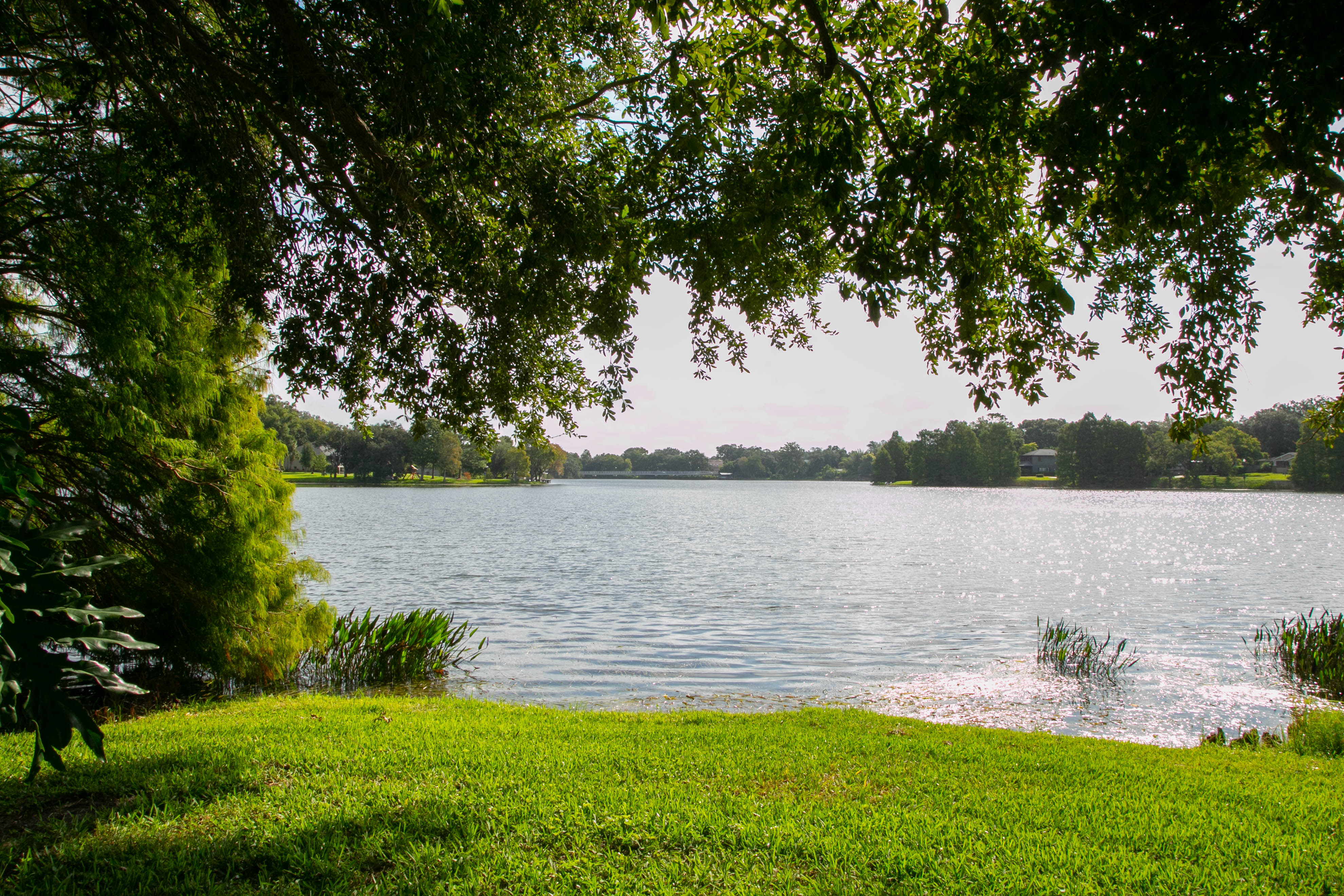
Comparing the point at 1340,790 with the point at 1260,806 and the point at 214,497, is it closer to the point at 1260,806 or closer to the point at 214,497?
the point at 1260,806

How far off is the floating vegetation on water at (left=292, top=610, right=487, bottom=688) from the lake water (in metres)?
0.95

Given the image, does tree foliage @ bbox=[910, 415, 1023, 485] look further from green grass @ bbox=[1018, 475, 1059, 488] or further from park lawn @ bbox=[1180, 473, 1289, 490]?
park lawn @ bbox=[1180, 473, 1289, 490]

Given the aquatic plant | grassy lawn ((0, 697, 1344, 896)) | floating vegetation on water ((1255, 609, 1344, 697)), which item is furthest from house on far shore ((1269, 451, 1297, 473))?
grassy lawn ((0, 697, 1344, 896))

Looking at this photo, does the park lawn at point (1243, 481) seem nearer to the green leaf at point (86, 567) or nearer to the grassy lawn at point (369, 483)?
the grassy lawn at point (369, 483)

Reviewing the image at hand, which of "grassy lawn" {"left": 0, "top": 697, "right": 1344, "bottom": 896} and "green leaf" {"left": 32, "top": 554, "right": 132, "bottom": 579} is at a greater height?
"green leaf" {"left": 32, "top": 554, "right": 132, "bottom": 579}

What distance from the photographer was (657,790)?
16.9 feet

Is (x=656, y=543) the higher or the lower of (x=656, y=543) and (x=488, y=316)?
the lower

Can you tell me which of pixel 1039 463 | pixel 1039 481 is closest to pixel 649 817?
pixel 1039 481

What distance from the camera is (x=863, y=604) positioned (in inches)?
762

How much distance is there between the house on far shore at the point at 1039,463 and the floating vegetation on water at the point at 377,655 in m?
148

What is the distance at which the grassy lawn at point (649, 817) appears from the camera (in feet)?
12.6

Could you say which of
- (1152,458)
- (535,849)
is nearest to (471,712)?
(535,849)

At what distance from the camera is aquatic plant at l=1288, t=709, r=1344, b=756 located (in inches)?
294

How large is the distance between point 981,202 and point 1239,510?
70809 millimetres
